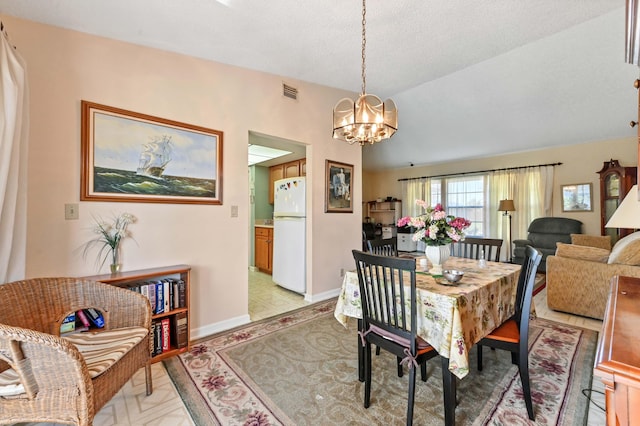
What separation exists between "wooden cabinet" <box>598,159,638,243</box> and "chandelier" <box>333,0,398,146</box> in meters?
5.06

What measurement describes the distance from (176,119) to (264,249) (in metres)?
3.03

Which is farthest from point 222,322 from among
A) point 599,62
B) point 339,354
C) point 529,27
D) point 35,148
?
point 599,62

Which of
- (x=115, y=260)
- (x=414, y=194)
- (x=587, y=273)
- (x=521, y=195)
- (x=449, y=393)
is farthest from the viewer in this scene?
(x=414, y=194)

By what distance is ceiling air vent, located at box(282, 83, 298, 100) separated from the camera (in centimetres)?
321

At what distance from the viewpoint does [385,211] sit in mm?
8070

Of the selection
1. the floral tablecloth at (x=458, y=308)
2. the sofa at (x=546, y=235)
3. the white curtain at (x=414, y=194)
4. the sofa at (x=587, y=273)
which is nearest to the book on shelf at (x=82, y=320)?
the floral tablecloth at (x=458, y=308)

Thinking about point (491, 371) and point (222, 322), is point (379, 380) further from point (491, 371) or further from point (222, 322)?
point (222, 322)

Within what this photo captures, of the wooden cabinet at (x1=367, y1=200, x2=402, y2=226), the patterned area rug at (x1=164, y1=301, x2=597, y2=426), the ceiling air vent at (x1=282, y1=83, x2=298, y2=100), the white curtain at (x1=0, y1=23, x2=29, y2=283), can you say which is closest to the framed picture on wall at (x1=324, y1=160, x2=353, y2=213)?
the ceiling air vent at (x1=282, y1=83, x2=298, y2=100)

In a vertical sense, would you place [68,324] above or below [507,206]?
below

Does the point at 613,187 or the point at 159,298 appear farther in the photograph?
the point at 613,187

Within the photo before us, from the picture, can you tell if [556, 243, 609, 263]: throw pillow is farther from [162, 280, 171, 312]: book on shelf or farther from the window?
[162, 280, 171, 312]: book on shelf

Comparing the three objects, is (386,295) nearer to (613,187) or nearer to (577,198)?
(613,187)

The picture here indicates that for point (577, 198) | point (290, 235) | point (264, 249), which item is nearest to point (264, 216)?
point (264, 249)

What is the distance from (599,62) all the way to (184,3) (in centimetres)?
461
